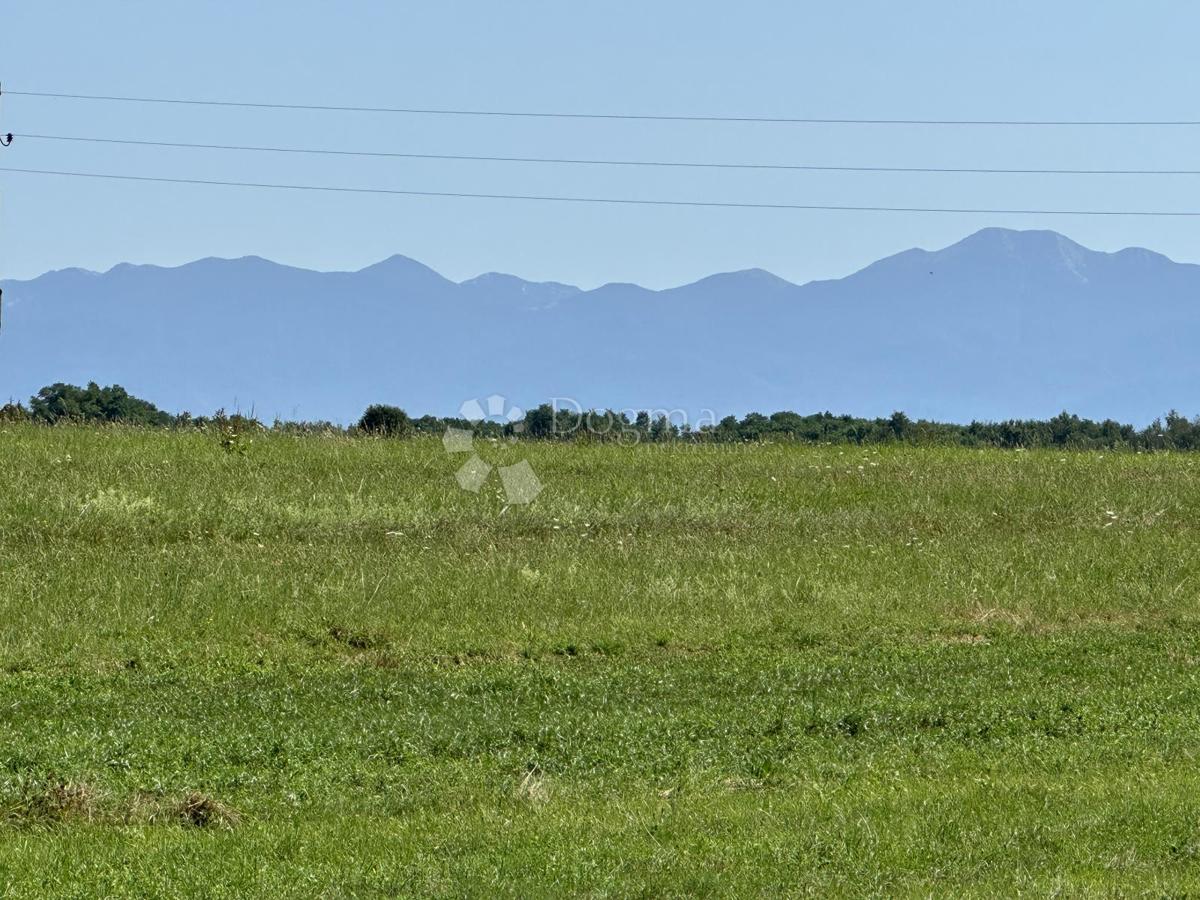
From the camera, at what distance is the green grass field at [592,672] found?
9.37 metres

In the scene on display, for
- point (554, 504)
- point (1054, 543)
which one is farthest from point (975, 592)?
point (554, 504)

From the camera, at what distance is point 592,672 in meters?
16.8

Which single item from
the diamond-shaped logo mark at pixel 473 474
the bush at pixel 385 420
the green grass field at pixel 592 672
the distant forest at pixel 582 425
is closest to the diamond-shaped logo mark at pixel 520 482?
the diamond-shaped logo mark at pixel 473 474

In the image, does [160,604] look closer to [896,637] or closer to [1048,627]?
[896,637]

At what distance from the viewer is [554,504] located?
26594 millimetres

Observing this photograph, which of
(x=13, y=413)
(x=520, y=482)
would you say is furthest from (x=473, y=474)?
(x=13, y=413)

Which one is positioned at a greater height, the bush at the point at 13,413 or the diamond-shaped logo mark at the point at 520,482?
the bush at the point at 13,413

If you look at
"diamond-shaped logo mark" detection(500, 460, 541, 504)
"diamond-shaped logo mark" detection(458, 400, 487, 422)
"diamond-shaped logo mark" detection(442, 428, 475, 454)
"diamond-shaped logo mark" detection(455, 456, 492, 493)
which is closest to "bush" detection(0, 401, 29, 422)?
"diamond-shaped logo mark" detection(442, 428, 475, 454)

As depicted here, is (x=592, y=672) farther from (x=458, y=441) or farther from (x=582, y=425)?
(x=582, y=425)

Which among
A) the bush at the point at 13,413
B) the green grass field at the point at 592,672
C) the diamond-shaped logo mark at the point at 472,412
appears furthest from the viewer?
the diamond-shaped logo mark at the point at 472,412

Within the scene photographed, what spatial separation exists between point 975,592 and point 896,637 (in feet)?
8.14

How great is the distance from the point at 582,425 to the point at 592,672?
19559mm

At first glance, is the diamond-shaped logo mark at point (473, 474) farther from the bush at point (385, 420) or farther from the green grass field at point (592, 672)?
the bush at point (385, 420)

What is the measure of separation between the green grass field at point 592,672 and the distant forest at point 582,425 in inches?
88.1
